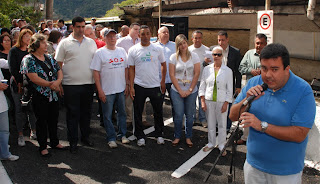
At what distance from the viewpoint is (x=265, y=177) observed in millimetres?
2809

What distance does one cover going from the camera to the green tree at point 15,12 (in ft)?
43.2

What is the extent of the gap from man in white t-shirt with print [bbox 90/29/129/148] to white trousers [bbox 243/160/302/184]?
124 inches

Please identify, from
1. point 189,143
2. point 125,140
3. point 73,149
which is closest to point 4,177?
point 73,149

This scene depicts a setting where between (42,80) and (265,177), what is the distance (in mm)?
3641

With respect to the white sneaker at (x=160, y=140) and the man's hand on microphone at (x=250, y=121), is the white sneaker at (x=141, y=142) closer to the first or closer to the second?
the white sneaker at (x=160, y=140)

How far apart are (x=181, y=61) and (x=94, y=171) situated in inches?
95.4

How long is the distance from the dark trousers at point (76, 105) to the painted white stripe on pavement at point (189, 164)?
1916 mm

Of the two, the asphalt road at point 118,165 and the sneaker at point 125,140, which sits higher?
the sneaker at point 125,140

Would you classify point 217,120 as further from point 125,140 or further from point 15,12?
point 15,12

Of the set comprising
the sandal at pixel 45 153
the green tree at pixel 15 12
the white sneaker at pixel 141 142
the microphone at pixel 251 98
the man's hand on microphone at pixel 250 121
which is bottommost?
the sandal at pixel 45 153

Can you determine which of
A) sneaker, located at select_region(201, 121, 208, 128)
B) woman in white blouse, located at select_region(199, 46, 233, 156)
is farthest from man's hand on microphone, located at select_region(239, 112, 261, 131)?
sneaker, located at select_region(201, 121, 208, 128)

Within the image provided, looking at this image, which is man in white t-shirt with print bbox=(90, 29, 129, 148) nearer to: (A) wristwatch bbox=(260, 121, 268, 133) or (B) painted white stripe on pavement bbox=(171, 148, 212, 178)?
(B) painted white stripe on pavement bbox=(171, 148, 212, 178)

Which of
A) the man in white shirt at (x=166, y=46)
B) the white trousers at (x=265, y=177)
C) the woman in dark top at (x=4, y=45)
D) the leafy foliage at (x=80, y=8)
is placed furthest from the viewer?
the leafy foliage at (x=80, y=8)

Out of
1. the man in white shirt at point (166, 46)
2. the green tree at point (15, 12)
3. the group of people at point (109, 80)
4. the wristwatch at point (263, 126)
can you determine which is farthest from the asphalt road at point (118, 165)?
the green tree at point (15, 12)
